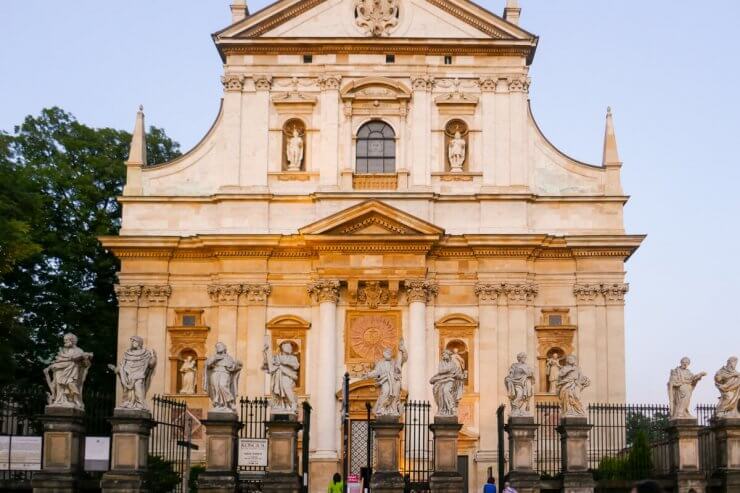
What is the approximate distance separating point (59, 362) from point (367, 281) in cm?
1590

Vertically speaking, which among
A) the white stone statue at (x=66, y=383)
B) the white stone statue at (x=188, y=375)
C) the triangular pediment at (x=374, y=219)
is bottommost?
the white stone statue at (x=66, y=383)

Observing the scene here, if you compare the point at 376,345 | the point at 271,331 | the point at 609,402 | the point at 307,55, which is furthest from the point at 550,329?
the point at 307,55

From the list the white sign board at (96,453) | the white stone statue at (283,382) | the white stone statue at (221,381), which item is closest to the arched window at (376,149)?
the white stone statue at (283,382)

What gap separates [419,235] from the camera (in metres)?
39.6

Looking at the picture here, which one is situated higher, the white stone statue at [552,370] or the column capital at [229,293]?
the column capital at [229,293]

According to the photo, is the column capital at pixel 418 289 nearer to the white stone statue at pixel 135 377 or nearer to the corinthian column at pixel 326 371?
the corinthian column at pixel 326 371

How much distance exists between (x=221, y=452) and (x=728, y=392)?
400 inches

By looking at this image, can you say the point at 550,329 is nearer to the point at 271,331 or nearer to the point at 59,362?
the point at 271,331

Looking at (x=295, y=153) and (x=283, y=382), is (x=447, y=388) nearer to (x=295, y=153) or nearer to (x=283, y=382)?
(x=283, y=382)

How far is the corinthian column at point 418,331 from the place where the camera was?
39.2 m

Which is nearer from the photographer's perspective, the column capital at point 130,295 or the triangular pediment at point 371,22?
the column capital at point 130,295

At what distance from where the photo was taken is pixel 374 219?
39781 millimetres

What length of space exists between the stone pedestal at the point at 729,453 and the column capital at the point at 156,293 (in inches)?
755

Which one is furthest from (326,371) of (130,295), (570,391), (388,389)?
(570,391)
